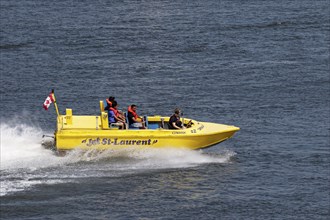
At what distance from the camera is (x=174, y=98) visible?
175 feet

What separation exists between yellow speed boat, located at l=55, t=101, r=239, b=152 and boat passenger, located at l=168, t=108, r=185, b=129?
36cm

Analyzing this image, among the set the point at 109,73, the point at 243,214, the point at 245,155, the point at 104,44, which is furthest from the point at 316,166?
the point at 104,44

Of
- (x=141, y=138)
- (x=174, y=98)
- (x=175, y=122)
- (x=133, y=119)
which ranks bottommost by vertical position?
(x=141, y=138)

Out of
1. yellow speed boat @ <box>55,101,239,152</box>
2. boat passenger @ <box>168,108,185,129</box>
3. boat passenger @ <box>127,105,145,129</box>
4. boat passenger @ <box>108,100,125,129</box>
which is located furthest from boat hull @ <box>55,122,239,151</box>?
boat passenger @ <box>127,105,145,129</box>

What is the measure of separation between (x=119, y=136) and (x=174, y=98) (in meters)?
11.4

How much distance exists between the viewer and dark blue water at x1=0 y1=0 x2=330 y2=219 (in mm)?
38562

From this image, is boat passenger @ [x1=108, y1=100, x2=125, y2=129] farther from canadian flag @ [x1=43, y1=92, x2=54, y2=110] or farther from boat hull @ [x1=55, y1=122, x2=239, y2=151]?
canadian flag @ [x1=43, y1=92, x2=54, y2=110]

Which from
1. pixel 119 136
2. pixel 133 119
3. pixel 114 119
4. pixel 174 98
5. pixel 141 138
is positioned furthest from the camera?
pixel 174 98

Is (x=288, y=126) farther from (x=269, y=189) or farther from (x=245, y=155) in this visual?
(x=269, y=189)

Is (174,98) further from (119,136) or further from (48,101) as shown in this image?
(48,101)

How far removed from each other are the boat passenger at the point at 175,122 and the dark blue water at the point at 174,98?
1158 mm

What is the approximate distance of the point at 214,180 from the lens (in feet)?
134

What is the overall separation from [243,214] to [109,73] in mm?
22818

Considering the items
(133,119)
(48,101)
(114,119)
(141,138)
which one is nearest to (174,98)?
(133,119)
